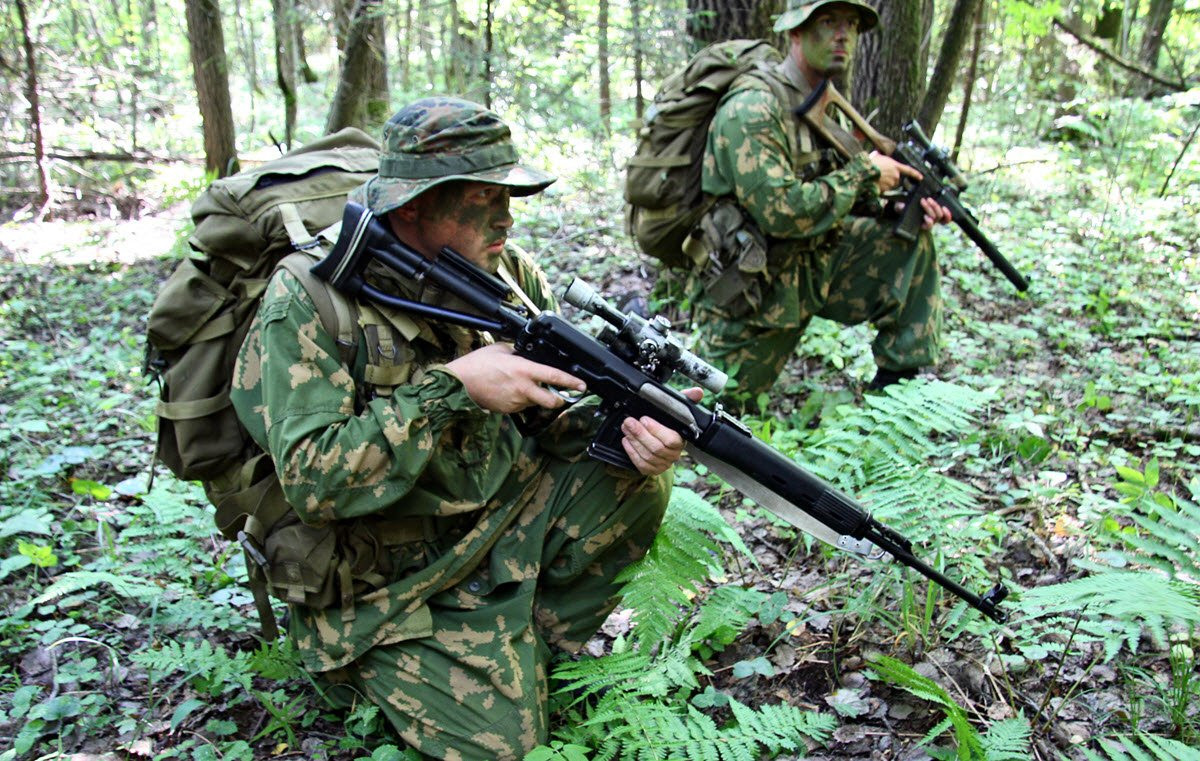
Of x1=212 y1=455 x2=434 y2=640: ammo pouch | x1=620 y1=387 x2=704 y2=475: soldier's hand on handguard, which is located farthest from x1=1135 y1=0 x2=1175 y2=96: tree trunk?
x1=212 y1=455 x2=434 y2=640: ammo pouch

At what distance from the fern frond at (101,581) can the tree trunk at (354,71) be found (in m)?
5.13

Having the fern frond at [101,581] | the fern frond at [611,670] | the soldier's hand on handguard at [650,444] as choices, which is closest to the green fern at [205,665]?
the fern frond at [101,581]

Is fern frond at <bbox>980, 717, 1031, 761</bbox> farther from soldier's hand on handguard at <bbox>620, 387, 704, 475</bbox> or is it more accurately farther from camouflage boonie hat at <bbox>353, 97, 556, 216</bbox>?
camouflage boonie hat at <bbox>353, 97, 556, 216</bbox>

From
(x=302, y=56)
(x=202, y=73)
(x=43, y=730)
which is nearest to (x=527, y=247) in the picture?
(x=202, y=73)

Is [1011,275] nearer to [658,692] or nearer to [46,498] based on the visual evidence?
[658,692]

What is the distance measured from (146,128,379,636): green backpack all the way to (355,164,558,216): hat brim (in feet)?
→ 0.94

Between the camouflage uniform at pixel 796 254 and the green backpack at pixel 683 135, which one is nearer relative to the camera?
the camouflage uniform at pixel 796 254

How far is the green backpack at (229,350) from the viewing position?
9.84 feet

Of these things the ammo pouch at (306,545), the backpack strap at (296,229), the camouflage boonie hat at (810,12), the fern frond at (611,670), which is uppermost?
the camouflage boonie hat at (810,12)

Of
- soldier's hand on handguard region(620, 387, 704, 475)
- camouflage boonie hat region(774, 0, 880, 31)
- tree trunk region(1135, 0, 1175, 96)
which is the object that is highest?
tree trunk region(1135, 0, 1175, 96)

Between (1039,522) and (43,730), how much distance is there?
4.13m

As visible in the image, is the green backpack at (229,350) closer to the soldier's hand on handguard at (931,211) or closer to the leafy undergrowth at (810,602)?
the leafy undergrowth at (810,602)

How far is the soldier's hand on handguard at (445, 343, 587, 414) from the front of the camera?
280 centimetres

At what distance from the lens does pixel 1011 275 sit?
5.69 meters
